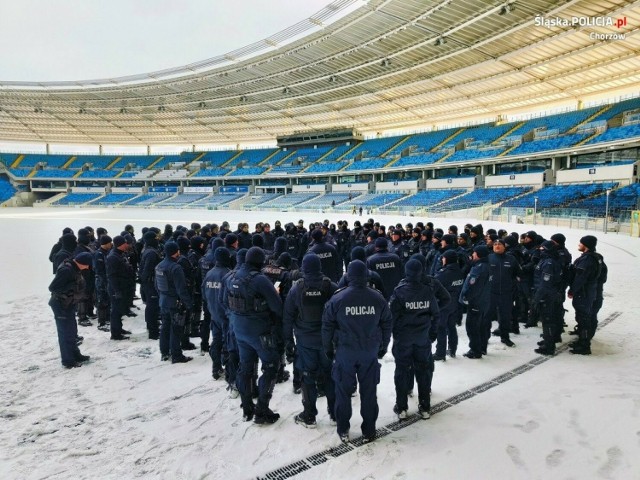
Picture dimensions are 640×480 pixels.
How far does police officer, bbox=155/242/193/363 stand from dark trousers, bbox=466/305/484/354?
13.9 feet

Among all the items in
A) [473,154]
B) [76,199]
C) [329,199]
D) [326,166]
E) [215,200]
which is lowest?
[329,199]

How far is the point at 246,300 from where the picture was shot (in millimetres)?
4035

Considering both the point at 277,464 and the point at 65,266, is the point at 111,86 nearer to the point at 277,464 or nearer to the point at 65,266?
the point at 65,266

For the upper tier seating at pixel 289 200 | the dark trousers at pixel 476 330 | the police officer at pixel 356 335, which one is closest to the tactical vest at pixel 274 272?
the police officer at pixel 356 335

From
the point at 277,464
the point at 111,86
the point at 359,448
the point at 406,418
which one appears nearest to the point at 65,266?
the point at 277,464

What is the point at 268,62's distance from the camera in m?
35.9

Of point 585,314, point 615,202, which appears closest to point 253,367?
point 585,314

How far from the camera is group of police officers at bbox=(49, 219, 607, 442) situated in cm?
377

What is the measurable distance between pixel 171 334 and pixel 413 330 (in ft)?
12.2

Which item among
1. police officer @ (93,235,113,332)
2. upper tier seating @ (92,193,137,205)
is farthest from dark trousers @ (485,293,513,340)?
upper tier seating @ (92,193,137,205)

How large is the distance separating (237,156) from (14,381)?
67.8 m

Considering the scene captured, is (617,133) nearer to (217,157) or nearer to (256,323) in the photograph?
(256,323)

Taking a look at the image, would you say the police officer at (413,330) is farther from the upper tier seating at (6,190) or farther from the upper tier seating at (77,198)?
the upper tier seating at (6,190)

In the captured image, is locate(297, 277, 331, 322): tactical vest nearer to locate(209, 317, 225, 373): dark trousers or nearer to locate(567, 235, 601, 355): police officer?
locate(209, 317, 225, 373): dark trousers
